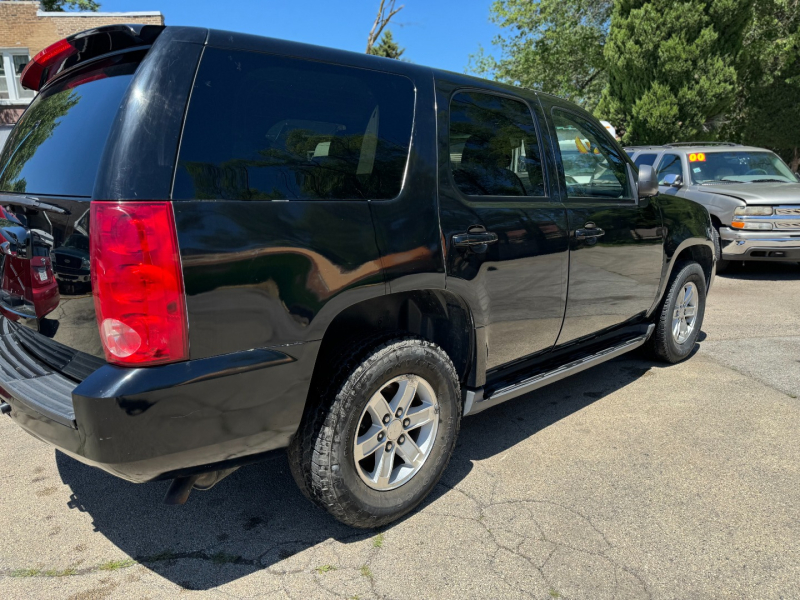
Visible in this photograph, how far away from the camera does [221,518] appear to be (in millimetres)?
2803

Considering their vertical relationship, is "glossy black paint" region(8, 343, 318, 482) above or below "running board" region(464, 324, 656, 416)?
above

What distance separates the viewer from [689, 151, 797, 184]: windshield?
30.6 ft

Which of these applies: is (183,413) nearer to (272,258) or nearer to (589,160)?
(272,258)

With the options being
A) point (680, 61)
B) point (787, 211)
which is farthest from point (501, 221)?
point (680, 61)

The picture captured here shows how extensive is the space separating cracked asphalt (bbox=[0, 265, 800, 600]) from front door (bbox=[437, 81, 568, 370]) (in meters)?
0.68

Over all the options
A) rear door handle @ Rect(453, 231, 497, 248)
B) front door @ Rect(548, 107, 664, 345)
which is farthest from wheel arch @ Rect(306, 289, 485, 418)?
front door @ Rect(548, 107, 664, 345)

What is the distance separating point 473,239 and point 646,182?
1746 mm

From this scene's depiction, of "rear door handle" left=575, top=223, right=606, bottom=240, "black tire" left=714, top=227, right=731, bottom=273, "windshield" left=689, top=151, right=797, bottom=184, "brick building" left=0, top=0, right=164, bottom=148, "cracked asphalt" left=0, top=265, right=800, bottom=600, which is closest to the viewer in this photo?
"cracked asphalt" left=0, top=265, right=800, bottom=600

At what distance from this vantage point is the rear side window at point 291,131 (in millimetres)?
2047

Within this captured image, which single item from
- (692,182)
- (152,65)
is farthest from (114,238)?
(692,182)

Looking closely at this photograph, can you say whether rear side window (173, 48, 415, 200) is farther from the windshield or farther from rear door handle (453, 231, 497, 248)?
the windshield

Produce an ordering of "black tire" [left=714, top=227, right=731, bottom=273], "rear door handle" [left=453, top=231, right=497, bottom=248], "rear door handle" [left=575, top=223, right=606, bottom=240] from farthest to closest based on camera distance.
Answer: "black tire" [left=714, top=227, right=731, bottom=273], "rear door handle" [left=575, top=223, right=606, bottom=240], "rear door handle" [left=453, top=231, right=497, bottom=248]

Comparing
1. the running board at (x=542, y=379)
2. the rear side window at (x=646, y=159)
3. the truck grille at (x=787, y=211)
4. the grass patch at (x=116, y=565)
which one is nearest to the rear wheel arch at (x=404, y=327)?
the running board at (x=542, y=379)

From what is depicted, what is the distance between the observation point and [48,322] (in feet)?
7.66
